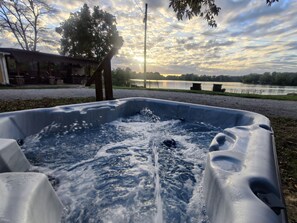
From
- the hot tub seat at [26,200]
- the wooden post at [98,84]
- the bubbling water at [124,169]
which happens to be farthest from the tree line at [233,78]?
the hot tub seat at [26,200]

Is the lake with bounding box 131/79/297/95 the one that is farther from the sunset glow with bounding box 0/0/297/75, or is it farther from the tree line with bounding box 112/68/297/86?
the sunset glow with bounding box 0/0/297/75

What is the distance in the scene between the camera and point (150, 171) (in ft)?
5.76

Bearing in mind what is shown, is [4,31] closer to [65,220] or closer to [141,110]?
[141,110]

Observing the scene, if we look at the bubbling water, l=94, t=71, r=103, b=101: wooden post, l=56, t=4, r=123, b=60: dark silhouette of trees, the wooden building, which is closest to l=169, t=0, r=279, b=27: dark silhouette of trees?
l=94, t=71, r=103, b=101: wooden post

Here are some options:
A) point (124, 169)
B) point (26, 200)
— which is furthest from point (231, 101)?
point (26, 200)

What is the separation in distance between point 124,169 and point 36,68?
50.3 ft

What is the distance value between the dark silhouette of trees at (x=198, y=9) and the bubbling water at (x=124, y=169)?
3.16 metres

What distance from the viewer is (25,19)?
14.4m

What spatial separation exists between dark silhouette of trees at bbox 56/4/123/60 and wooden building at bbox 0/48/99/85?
2.34 metres

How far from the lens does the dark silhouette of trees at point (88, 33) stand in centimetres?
1666

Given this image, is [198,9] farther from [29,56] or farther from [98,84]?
[29,56]

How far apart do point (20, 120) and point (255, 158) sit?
2.55 metres

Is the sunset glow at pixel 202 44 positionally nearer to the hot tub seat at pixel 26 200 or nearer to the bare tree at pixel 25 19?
the bare tree at pixel 25 19

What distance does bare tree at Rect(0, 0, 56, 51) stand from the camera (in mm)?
13188
